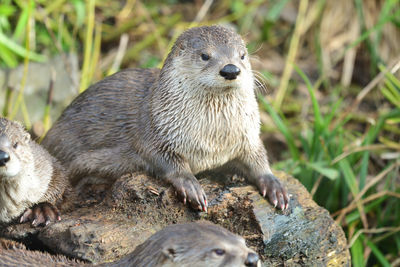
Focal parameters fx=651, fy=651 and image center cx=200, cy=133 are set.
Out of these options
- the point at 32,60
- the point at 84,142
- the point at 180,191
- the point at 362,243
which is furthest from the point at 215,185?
the point at 32,60

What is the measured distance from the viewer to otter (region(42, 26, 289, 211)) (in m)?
3.04

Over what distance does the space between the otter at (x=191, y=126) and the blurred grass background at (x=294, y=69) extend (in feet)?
2.68

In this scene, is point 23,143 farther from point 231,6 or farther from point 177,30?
point 231,6

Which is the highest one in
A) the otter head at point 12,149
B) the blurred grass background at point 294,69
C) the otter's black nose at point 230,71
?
the otter's black nose at point 230,71

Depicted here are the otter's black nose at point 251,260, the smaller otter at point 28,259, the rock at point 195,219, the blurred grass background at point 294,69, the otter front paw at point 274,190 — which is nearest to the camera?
the otter's black nose at point 251,260

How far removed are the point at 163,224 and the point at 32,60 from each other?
287cm

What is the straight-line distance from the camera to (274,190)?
10.3 ft

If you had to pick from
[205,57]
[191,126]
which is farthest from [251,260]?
[205,57]

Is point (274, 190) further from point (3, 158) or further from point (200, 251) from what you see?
point (3, 158)

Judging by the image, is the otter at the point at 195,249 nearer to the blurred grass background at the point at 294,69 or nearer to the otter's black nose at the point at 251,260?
the otter's black nose at the point at 251,260

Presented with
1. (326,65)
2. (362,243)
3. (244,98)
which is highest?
(244,98)

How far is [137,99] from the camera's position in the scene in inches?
135

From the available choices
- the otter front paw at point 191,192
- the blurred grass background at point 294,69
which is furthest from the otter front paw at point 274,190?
the blurred grass background at point 294,69

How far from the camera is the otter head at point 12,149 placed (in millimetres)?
2693
